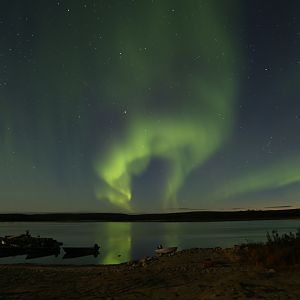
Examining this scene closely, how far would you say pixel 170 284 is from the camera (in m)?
15.2

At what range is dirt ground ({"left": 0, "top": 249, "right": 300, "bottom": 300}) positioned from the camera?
41.8ft

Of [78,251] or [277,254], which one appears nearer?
[277,254]

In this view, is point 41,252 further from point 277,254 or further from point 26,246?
point 277,254

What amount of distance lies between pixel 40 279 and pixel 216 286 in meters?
7.99

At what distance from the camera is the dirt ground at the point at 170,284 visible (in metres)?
12.7

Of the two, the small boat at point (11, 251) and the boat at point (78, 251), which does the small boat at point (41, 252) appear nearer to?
the small boat at point (11, 251)

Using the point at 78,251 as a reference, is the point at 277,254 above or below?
below

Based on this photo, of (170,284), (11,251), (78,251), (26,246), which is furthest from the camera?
(78,251)

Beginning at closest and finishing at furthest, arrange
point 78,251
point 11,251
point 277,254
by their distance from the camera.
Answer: point 277,254
point 11,251
point 78,251

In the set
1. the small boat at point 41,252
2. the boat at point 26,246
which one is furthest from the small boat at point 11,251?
the small boat at point 41,252

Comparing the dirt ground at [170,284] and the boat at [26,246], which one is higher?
the boat at [26,246]

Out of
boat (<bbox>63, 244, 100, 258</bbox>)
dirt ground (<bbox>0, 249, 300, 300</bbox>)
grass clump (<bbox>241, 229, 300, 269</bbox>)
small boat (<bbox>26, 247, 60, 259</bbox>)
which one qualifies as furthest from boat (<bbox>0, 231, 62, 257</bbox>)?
grass clump (<bbox>241, 229, 300, 269</bbox>)

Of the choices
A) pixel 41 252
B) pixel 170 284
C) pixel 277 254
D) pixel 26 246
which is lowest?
pixel 170 284

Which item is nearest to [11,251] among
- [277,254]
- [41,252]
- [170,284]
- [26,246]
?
[26,246]
